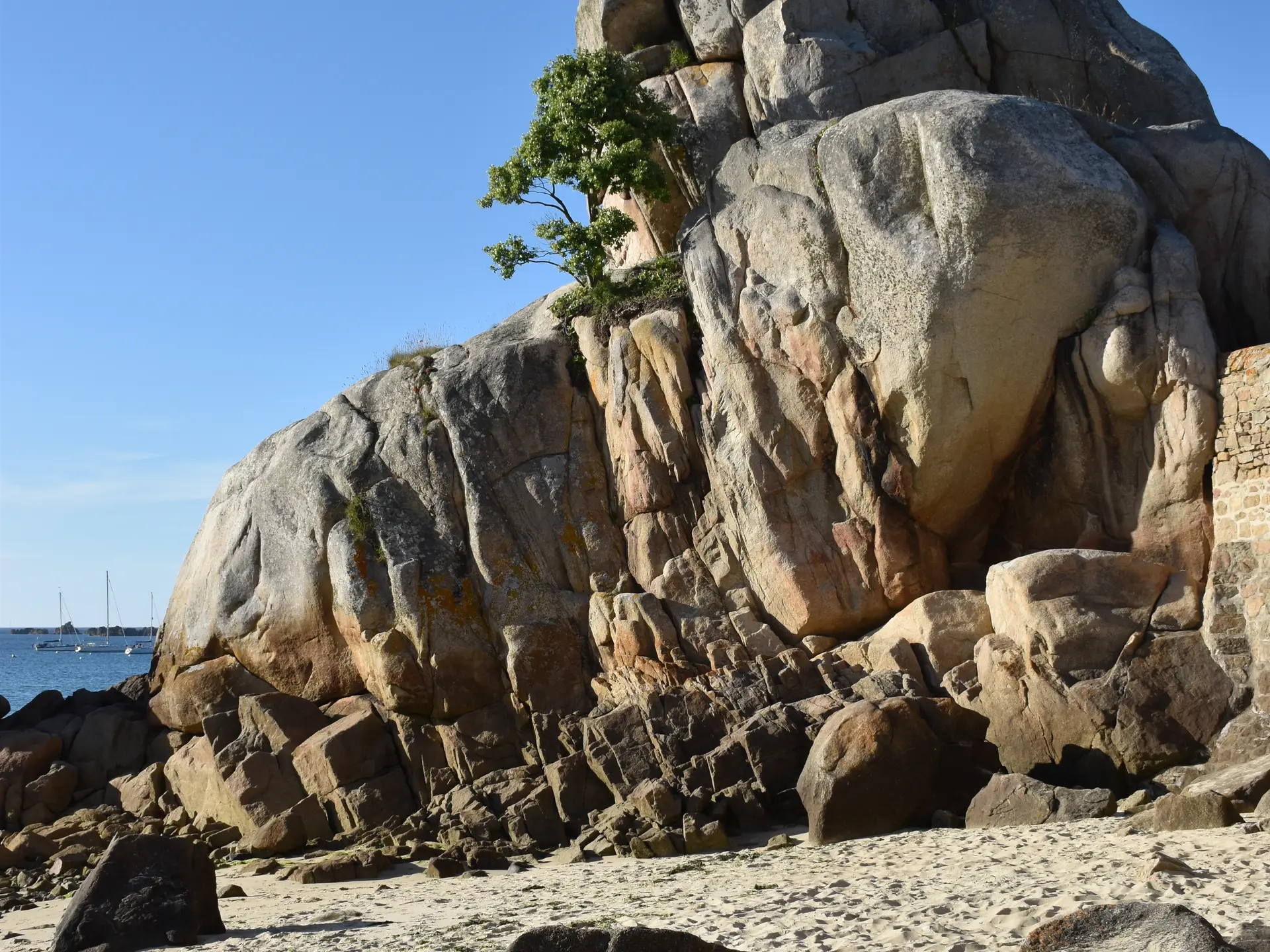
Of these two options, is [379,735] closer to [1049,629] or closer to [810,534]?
[810,534]

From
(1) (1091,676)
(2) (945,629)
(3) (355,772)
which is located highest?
(2) (945,629)

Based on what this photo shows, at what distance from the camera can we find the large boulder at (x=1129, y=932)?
8430mm

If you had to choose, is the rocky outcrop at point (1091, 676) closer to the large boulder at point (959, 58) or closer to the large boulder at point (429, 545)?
the large boulder at point (429, 545)

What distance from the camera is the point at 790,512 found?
21.9 metres

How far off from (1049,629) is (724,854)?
547cm

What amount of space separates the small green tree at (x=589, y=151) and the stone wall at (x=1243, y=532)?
1101 centimetres

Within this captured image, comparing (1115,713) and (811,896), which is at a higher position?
(1115,713)

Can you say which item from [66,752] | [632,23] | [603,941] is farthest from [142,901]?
[632,23]

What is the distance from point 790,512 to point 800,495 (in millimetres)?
336

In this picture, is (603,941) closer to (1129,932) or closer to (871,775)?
(1129,932)

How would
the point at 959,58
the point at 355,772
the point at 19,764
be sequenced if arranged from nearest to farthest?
the point at 355,772 → the point at 19,764 → the point at 959,58

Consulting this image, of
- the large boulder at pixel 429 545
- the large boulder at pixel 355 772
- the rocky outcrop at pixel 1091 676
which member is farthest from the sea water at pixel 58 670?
the rocky outcrop at pixel 1091 676

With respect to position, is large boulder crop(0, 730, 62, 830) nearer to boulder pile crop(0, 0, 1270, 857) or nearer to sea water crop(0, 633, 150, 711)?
boulder pile crop(0, 0, 1270, 857)

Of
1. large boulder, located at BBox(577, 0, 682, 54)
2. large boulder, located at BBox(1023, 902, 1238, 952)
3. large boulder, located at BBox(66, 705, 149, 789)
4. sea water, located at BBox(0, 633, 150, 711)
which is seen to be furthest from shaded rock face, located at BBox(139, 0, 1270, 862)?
sea water, located at BBox(0, 633, 150, 711)
